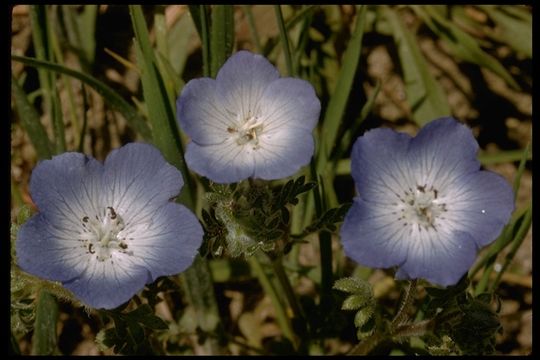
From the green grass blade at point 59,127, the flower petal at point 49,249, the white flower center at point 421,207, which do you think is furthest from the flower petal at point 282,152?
the green grass blade at point 59,127

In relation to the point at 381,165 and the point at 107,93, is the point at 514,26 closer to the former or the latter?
the point at 381,165

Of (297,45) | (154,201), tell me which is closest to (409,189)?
(154,201)

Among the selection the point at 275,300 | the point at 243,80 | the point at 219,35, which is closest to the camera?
the point at 243,80

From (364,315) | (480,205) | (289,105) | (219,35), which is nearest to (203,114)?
(289,105)

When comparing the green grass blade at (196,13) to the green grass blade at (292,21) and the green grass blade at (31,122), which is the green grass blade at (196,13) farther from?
the green grass blade at (31,122)

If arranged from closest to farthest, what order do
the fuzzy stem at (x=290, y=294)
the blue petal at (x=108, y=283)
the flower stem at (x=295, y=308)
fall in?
the blue petal at (x=108, y=283) → the fuzzy stem at (x=290, y=294) → the flower stem at (x=295, y=308)

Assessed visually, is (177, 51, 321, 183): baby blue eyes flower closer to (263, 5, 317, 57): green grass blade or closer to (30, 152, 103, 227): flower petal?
(30, 152, 103, 227): flower petal
